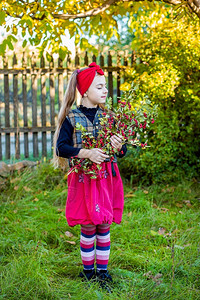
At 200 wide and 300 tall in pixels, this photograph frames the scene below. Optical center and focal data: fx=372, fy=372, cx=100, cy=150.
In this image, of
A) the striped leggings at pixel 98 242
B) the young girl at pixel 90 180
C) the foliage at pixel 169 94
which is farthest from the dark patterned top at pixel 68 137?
the foliage at pixel 169 94

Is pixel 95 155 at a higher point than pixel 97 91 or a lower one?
lower

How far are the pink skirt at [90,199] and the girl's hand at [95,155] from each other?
0.15m

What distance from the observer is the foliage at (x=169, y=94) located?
5.05 m

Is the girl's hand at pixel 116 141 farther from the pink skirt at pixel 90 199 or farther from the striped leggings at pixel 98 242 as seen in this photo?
the striped leggings at pixel 98 242

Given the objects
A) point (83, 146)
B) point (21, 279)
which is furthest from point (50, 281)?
point (83, 146)

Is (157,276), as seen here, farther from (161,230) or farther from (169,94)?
(169,94)

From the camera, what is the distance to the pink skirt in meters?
2.51

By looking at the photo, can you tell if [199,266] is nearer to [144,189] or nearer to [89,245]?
[89,245]

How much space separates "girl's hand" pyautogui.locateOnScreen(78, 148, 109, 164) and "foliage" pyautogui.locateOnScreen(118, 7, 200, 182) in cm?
251

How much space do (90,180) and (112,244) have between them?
1.04 m

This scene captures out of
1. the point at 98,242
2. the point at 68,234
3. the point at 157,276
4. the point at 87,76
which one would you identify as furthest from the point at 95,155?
the point at 68,234

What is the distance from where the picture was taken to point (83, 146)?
2580 mm

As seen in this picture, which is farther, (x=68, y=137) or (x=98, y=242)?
(x=98, y=242)

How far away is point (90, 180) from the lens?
2.58 metres
